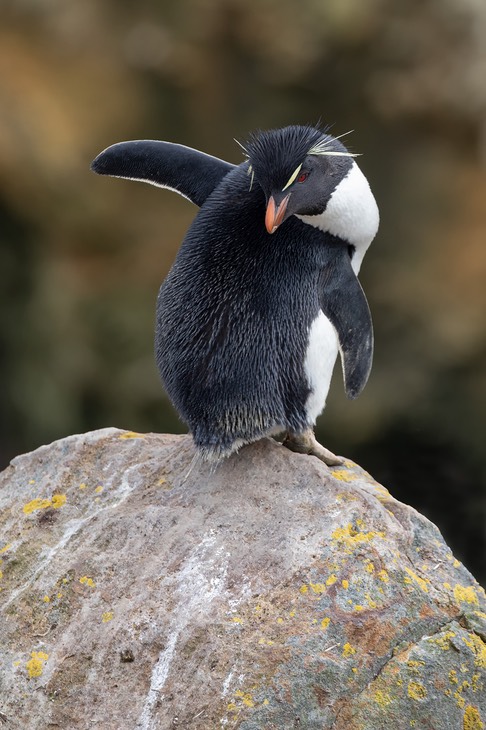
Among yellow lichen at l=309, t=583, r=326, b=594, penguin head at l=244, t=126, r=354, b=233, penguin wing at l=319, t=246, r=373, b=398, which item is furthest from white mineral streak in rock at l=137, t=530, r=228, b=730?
penguin head at l=244, t=126, r=354, b=233

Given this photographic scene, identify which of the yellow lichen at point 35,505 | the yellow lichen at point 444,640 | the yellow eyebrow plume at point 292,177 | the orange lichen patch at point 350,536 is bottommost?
the yellow lichen at point 35,505

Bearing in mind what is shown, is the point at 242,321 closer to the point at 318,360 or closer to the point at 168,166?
the point at 318,360

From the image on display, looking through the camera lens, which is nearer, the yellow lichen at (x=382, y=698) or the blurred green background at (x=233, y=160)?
the yellow lichen at (x=382, y=698)

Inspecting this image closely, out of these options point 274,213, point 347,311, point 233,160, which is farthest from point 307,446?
point 233,160

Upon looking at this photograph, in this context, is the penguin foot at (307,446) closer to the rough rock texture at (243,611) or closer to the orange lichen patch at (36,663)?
the rough rock texture at (243,611)

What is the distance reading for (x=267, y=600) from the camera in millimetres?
2098

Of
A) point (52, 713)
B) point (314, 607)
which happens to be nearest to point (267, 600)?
point (314, 607)

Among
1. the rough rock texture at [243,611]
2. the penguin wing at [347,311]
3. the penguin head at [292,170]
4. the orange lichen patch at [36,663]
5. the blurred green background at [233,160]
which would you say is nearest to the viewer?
the rough rock texture at [243,611]

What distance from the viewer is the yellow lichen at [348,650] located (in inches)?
79.4

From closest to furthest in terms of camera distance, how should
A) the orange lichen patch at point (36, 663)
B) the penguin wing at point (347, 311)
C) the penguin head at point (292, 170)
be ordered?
1. the orange lichen patch at point (36, 663)
2. the penguin head at point (292, 170)
3. the penguin wing at point (347, 311)

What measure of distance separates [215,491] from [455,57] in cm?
363

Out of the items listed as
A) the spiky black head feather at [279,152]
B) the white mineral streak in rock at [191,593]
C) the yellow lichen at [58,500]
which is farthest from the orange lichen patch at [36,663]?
the spiky black head feather at [279,152]

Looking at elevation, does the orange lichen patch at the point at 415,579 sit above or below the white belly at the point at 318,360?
below

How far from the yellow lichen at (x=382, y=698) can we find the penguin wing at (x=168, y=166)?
4.47 ft
